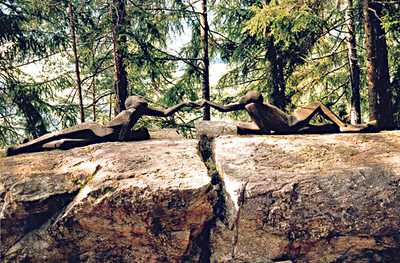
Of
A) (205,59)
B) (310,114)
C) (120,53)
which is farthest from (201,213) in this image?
(205,59)

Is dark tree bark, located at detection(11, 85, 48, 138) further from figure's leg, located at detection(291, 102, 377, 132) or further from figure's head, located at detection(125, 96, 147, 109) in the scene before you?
figure's leg, located at detection(291, 102, 377, 132)

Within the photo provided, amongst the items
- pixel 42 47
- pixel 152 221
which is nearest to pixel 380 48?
pixel 152 221

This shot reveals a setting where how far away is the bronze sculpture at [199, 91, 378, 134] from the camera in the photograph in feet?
18.1

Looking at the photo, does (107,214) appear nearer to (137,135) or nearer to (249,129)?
(137,135)

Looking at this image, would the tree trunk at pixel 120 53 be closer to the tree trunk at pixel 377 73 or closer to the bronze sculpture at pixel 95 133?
the bronze sculpture at pixel 95 133

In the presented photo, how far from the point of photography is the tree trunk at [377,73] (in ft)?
21.3

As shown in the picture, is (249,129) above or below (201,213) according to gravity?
above

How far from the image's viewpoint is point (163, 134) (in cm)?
695

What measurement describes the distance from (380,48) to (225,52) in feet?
17.3

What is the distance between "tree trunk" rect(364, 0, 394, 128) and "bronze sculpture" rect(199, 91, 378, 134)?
1056 mm

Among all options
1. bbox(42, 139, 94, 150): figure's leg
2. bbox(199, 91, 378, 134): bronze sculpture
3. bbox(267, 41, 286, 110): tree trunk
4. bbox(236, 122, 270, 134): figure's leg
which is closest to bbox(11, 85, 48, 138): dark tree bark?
bbox(42, 139, 94, 150): figure's leg

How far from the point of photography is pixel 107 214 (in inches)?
154

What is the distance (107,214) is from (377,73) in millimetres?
6224

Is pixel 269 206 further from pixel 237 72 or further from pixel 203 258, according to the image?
pixel 237 72
